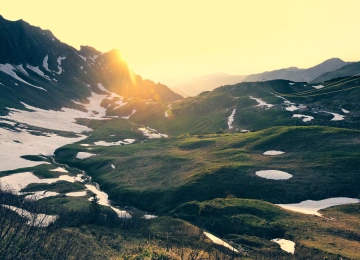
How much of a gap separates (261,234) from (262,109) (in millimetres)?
116907

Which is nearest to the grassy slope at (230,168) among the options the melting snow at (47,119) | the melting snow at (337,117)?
the melting snow at (337,117)

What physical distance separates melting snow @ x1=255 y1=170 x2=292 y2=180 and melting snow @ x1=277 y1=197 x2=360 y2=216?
9629 millimetres

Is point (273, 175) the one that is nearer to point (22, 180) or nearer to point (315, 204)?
point (315, 204)

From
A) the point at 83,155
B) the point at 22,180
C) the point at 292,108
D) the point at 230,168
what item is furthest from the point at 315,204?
the point at 292,108

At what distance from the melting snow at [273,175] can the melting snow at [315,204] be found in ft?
31.6

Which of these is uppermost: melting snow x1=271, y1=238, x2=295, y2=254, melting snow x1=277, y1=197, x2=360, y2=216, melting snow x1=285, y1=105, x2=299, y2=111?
melting snow x1=285, y1=105, x2=299, y2=111

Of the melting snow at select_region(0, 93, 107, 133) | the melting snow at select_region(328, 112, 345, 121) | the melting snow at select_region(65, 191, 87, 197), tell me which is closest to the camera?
the melting snow at select_region(65, 191, 87, 197)

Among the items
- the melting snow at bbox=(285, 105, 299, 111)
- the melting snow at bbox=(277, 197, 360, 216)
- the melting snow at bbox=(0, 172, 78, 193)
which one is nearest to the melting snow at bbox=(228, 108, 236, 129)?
the melting snow at bbox=(285, 105, 299, 111)

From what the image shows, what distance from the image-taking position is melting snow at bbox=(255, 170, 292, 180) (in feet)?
216

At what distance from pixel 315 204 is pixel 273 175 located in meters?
12.9

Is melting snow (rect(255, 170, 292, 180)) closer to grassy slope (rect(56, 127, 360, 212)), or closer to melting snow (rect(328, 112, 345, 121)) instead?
grassy slope (rect(56, 127, 360, 212))

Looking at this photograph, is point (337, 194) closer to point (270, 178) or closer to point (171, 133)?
point (270, 178)

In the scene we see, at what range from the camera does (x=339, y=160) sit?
69750 millimetres

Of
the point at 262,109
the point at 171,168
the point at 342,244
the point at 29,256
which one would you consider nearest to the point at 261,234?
the point at 342,244
